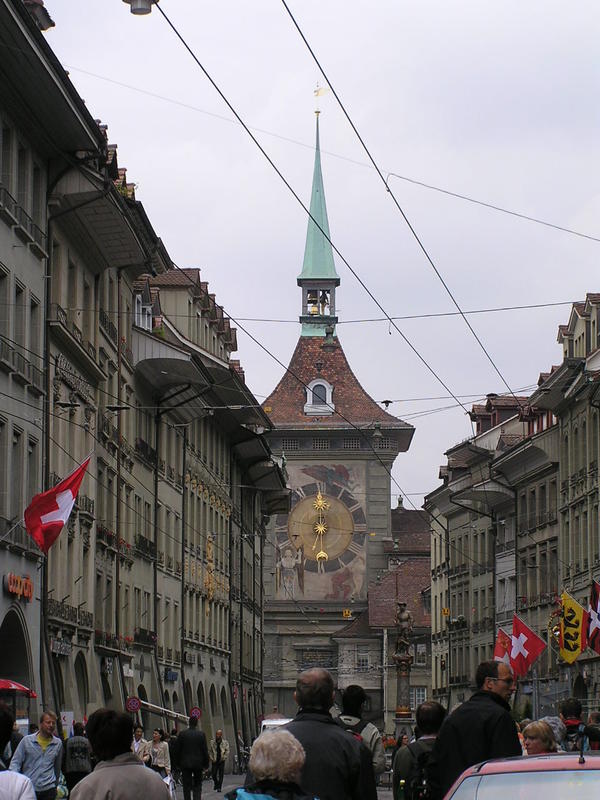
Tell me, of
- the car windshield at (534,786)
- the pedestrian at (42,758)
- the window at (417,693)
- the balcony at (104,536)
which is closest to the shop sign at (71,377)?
the balcony at (104,536)

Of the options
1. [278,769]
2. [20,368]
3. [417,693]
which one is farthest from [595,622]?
[417,693]

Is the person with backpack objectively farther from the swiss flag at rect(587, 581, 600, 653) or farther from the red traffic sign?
the red traffic sign

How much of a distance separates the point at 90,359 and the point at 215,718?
1080 inches

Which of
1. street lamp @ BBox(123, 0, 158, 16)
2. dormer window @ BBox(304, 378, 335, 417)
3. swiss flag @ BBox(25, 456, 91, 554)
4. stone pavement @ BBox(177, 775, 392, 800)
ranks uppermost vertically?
dormer window @ BBox(304, 378, 335, 417)

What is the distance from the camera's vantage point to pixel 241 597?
→ 74.9 metres

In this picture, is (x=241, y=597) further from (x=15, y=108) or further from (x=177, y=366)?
(x=15, y=108)

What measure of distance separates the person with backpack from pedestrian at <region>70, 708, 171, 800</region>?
12.4ft

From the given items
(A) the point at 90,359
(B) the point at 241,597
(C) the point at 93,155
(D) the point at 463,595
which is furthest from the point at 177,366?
(D) the point at 463,595

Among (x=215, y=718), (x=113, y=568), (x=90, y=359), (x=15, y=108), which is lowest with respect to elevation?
(x=215, y=718)

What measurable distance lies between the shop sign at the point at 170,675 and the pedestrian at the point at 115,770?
44.4m

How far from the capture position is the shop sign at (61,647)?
35.3 m

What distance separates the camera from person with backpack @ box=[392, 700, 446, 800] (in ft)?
42.4

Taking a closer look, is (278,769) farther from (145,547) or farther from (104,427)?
(145,547)

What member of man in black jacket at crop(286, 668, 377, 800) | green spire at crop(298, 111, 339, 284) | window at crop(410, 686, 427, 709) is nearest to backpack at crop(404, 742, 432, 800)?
man in black jacket at crop(286, 668, 377, 800)
